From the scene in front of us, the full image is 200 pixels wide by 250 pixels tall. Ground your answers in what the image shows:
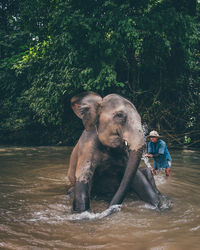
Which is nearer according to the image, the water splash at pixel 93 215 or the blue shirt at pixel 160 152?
the water splash at pixel 93 215

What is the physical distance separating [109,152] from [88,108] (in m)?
0.64

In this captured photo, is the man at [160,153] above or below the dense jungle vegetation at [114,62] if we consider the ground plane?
below

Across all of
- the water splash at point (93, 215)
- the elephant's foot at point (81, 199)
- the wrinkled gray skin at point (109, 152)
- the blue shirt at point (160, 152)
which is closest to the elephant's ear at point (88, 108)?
the wrinkled gray skin at point (109, 152)

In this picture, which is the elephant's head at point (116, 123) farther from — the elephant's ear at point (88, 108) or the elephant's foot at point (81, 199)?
the elephant's foot at point (81, 199)

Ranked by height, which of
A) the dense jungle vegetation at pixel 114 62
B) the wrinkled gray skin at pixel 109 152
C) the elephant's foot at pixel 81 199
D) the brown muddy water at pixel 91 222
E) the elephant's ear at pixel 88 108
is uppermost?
the dense jungle vegetation at pixel 114 62

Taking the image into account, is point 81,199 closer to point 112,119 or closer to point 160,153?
point 112,119

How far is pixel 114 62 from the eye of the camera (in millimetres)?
10016

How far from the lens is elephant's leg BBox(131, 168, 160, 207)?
4066 millimetres

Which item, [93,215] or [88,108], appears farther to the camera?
[88,108]

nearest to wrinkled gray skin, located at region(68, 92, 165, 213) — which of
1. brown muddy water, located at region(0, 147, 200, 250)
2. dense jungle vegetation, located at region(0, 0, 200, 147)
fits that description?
brown muddy water, located at region(0, 147, 200, 250)

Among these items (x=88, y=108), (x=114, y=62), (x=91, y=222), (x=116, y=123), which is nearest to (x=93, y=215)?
(x=91, y=222)

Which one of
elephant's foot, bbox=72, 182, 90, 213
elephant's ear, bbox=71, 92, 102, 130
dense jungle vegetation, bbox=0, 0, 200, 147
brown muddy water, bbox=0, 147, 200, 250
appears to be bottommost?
brown muddy water, bbox=0, 147, 200, 250

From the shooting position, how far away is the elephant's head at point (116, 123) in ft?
12.1

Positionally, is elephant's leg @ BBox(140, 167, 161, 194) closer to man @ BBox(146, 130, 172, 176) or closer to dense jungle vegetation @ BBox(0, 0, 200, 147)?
man @ BBox(146, 130, 172, 176)
